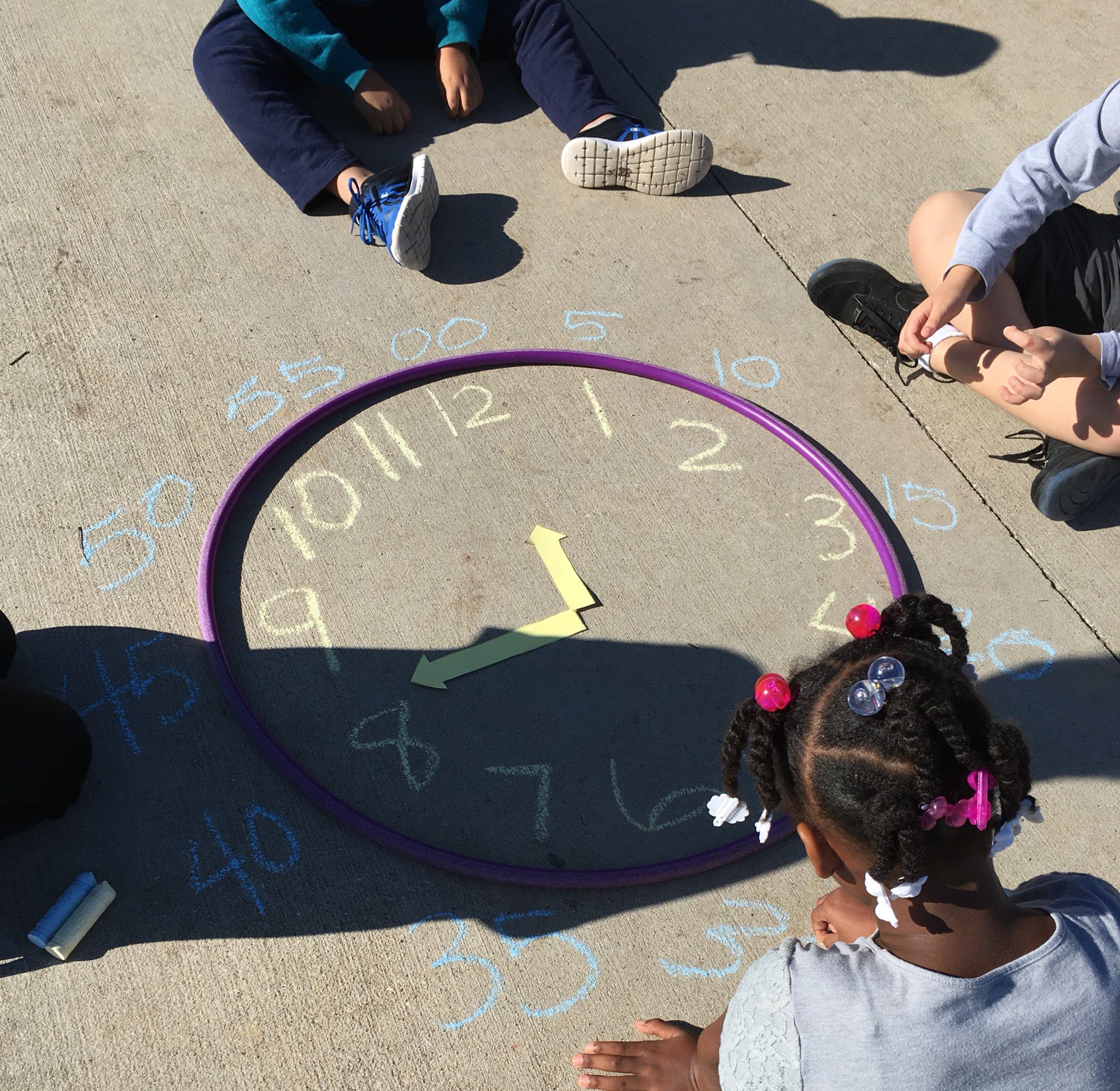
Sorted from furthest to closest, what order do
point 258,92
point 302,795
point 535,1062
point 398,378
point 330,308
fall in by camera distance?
point 258,92 < point 330,308 < point 398,378 < point 302,795 < point 535,1062

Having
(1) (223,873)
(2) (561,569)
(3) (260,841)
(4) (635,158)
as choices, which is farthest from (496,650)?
(4) (635,158)

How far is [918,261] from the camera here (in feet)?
11.1

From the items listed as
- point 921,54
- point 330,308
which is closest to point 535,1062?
point 330,308

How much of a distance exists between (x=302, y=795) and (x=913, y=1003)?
1.42 metres

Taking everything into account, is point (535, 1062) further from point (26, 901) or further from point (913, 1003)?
point (26, 901)

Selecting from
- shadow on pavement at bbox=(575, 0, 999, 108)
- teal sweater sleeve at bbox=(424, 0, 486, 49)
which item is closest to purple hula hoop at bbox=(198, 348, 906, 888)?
teal sweater sleeve at bbox=(424, 0, 486, 49)

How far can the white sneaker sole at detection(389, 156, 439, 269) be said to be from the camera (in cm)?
336

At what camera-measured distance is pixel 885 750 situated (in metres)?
1.57

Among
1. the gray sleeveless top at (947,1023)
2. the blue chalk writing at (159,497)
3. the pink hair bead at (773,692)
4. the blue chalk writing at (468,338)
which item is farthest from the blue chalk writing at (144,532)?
the gray sleeveless top at (947,1023)

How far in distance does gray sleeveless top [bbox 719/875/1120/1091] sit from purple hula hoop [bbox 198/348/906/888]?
67 centimetres

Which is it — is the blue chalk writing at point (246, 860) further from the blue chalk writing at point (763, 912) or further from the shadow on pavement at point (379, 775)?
the blue chalk writing at point (763, 912)

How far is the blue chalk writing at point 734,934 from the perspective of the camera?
2.30 metres

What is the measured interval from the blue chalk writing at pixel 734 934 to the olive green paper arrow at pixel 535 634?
0.79 metres

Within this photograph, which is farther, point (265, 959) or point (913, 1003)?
point (265, 959)
